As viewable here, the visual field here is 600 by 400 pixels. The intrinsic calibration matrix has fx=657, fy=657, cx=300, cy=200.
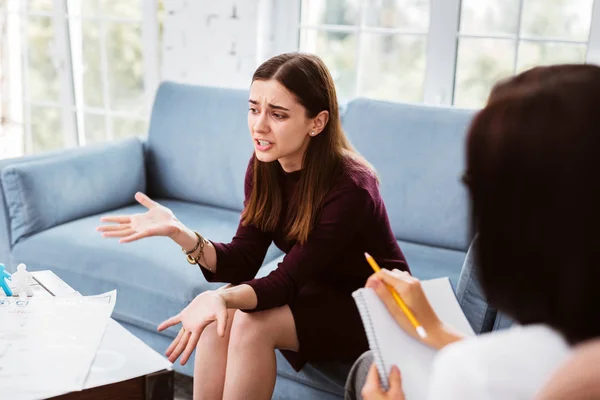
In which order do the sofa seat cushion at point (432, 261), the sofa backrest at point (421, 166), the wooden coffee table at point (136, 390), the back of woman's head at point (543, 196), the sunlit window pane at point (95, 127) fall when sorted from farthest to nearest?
1. the sunlit window pane at point (95, 127)
2. the sofa backrest at point (421, 166)
3. the sofa seat cushion at point (432, 261)
4. the wooden coffee table at point (136, 390)
5. the back of woman's head at point (543, 196)

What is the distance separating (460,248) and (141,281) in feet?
3.32

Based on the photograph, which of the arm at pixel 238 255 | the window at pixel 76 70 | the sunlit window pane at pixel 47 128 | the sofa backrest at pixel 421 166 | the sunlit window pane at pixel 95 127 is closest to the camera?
the arm at pixel 238 255

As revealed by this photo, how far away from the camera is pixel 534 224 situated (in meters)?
0.55

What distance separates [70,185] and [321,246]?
125cm

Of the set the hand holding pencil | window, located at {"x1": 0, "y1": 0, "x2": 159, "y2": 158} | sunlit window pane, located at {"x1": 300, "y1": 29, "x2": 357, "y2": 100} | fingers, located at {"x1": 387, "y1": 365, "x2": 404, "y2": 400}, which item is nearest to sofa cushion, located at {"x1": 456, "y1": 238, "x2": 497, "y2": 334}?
the hand holding pencil

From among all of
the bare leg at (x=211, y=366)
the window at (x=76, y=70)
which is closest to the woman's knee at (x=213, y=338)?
the bare leg at (x=211, y=366)

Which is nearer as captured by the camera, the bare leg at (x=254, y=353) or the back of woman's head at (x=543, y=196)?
the back of woman's head at (x=543, y=196)

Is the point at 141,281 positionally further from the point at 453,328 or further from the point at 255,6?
the point at 255,6

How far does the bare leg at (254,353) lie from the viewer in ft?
4.60

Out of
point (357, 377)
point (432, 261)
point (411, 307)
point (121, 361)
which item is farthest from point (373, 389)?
point (432, 261)

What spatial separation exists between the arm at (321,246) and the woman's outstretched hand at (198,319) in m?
0.11

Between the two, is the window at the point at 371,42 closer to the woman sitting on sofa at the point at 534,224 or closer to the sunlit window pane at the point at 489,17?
the sunlit window pane at the point at 489,17

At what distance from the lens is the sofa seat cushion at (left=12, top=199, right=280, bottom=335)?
194 cm

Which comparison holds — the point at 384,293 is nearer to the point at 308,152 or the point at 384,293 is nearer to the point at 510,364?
the point at 510,364
